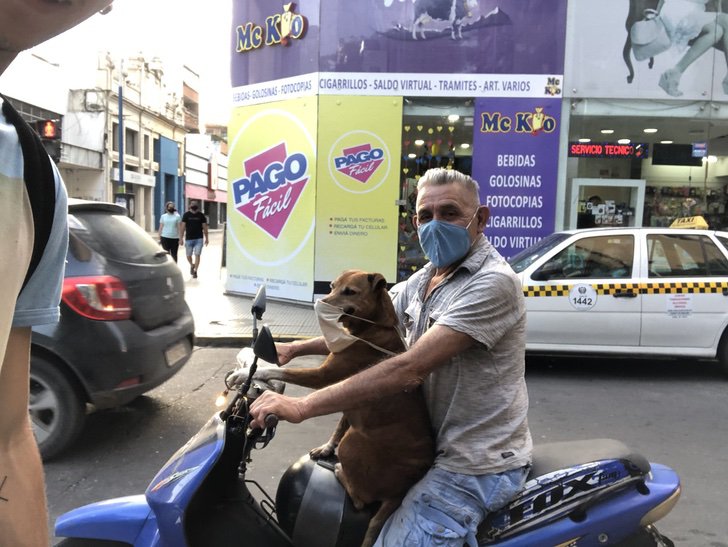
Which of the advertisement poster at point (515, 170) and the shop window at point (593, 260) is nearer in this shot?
the shop window at point (593, 260)

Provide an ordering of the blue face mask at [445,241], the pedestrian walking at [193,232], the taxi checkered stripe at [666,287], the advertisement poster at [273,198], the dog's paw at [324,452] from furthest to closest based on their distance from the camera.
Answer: the pedestrian walking at [193,232], the advertisement poster at [273,198], the taxi checkered stripe at [666,287], the dog's paw at [324,452], the blue face mask at [445,241]

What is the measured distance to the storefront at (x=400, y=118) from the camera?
10141mm

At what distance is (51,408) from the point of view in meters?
4.07

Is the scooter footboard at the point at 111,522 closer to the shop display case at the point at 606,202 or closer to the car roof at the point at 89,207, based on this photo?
the car roof at the point at 89,207

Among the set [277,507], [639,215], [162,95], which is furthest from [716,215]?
[162,95]

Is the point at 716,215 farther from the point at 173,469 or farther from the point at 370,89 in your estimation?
the point at 173,469

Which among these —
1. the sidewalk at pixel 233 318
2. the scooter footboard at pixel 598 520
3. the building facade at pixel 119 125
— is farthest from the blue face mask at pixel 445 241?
the building facade at pixel 119 125

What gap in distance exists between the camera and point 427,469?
1.94 m

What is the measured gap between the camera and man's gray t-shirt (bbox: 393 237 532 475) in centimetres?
185

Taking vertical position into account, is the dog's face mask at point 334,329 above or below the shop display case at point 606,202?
below

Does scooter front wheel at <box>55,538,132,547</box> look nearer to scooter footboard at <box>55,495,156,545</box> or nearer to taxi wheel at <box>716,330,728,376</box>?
scooter footboard at <box>55,495,156,545</box>

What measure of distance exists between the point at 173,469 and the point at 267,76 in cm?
1020

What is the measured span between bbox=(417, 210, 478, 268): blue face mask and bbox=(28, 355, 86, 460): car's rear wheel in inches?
124

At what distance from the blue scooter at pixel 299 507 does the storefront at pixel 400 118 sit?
851cm
